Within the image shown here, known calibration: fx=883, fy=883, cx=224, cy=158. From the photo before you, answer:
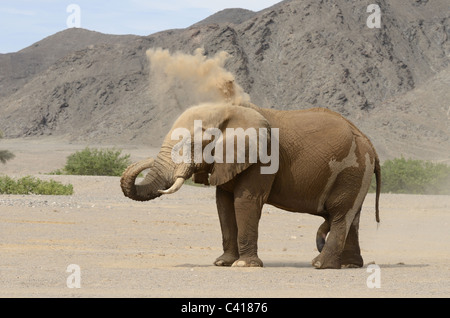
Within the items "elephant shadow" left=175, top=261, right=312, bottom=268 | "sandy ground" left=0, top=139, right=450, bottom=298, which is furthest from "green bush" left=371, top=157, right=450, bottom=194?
"elephant shadow" left=175, top=261, right=312, bottom=268

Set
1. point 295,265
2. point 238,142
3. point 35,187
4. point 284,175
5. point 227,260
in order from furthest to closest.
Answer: point 35,187
point 295,265
point 227,260
point 284,175
point 238,142

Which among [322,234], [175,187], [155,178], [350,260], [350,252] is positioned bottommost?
[350,260]

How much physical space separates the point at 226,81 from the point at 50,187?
17.4 metres

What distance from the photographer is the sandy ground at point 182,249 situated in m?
10.2

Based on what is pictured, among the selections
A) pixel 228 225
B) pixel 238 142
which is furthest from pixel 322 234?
pixel 238 142

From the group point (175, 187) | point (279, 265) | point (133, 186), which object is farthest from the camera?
point (279, 265)

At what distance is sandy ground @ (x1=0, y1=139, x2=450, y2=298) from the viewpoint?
33.6 ft

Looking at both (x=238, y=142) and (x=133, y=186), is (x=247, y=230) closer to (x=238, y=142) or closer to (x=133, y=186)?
(x=238, y=142)

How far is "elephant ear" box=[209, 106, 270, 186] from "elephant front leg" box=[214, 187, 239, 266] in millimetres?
721

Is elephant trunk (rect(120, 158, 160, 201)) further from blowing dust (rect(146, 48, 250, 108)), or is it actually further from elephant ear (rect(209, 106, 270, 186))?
blowing dust (rect(146, 48, 250, 108))

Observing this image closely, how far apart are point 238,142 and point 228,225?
1.38 metres

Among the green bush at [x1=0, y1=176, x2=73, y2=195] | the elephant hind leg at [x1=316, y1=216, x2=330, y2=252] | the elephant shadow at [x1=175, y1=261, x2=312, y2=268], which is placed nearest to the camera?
the elephant shadow at [x1=175, y1=261, x2=312, y2=268]

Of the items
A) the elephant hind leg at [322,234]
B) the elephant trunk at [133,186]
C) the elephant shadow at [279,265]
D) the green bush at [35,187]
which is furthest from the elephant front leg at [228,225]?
the green bush at [35,187]

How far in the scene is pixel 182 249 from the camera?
16.4m
